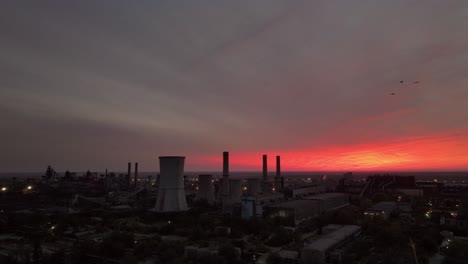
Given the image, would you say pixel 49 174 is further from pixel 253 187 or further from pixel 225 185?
pixel 225 185

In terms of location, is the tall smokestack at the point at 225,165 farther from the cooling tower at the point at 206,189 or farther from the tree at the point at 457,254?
the tree at the point at 457,254

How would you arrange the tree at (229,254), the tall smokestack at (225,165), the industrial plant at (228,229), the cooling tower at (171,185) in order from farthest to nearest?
1. the tall smokestack at (225,165)
2. the cooling tower at (171,185)
3. the industrial plant at (228,229)
4. the tree at (229,254)

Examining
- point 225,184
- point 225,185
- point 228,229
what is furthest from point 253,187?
point 228,229

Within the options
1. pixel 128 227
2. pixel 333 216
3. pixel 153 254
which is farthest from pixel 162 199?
pixel 333 216

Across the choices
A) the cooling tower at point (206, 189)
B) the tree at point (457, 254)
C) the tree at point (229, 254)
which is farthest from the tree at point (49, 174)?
the tree at point (457, 254)

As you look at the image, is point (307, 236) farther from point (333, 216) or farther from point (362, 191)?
point (362, 191)
